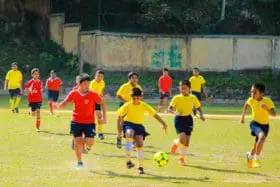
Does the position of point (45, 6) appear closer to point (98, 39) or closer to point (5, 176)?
point (98, 39)

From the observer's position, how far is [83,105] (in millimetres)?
13844

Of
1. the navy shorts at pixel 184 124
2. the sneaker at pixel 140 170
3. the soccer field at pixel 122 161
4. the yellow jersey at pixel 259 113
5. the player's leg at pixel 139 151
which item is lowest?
the soccer field at pixel 122 161

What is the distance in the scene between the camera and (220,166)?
14.6 meters

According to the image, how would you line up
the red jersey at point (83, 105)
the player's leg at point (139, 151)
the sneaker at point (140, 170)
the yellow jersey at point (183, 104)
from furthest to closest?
the yellow jersey at point (183, 104), the red jersey at point (83, 105), the player's leg at point (139, 151), the sneaker at point (140, 170)

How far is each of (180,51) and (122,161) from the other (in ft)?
83.3

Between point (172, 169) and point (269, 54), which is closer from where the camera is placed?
point (172, 169)

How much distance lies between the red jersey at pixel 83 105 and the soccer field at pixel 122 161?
0.99 metres

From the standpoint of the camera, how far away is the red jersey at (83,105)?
13.8m

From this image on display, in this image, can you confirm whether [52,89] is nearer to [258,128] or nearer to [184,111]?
[184,111]

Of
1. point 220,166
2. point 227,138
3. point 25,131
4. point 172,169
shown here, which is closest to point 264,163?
point 220,166

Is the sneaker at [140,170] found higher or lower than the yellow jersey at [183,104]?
lower

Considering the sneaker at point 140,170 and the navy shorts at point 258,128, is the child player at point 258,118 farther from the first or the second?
the sneaker at point 140,170

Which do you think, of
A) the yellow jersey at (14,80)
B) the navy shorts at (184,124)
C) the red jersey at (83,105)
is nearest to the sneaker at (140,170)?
the red jersey at (83,105)

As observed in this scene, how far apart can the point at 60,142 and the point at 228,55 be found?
2290 cm
